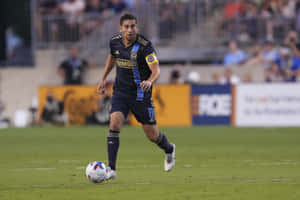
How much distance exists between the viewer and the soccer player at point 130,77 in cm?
888

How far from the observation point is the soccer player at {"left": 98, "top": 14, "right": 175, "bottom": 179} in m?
8.88

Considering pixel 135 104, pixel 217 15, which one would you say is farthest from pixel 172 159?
pixel 217 15

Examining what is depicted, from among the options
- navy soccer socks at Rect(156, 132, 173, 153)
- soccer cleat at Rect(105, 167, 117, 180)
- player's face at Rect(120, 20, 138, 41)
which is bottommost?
soccer cleat at Rect(105, 167, 117, 180)

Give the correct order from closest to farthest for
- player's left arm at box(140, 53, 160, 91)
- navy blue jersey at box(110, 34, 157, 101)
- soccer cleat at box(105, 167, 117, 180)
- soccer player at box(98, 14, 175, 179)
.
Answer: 1. soccer cleat at box(105, 167, 117, 180)
2. player's left arm at box(140, 53, 160, 91)
3. soccer player at box(98, 14, 175, 179)
4. navy blue jersey at box(110, 34, 157, 101)

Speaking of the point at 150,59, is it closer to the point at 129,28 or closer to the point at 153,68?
the point at 153,68

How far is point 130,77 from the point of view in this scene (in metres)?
9.16

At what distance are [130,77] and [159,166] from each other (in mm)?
2152

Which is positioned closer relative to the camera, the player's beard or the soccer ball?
the soccer ball

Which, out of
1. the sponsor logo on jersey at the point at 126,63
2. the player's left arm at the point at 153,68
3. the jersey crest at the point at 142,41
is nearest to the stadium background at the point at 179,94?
the player's left arm at the point at 153,68

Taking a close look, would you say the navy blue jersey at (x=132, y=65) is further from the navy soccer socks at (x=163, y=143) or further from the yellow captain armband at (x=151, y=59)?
the navy soccer socks at (x=163, y=143)

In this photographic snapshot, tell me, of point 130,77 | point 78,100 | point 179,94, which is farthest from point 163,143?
point 78,100

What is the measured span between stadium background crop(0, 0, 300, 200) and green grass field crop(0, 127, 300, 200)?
0.03 m

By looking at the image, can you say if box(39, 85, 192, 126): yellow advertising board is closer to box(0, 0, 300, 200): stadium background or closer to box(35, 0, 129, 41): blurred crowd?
box(0, 0, 300, 200): stadium background

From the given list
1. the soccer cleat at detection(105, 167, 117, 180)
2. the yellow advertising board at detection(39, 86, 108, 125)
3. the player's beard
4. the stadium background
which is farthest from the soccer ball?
the yellow advertising board at detection(39, 86, 108, 125)
